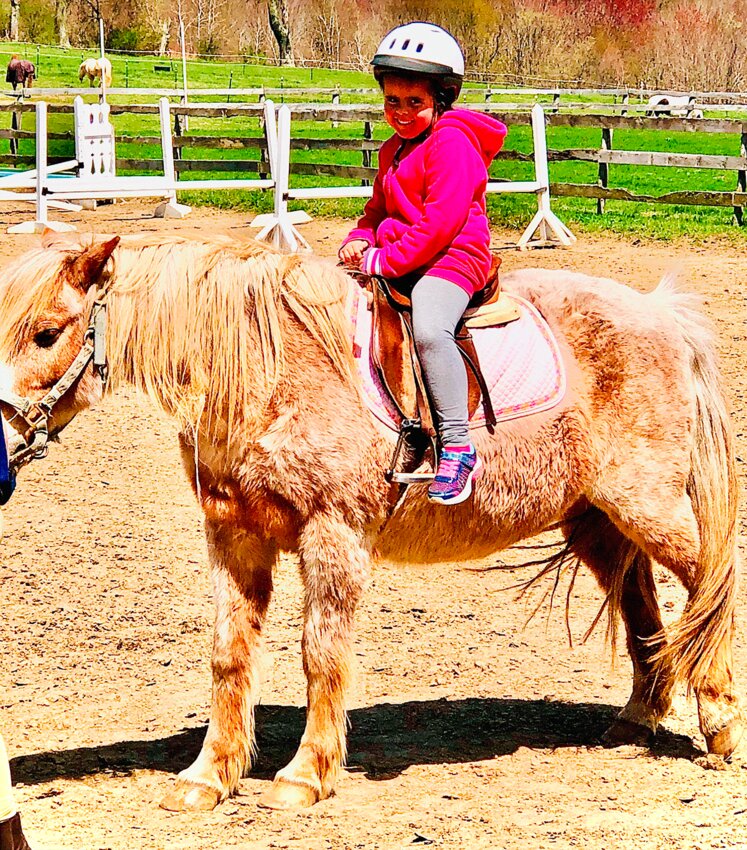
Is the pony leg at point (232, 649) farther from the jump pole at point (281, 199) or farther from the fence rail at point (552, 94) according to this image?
the fence rail at point (552, 94)

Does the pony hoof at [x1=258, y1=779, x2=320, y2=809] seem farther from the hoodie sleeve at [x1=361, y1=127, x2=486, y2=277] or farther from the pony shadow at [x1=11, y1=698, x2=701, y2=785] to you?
the hoodie sleeve at [x1=361, y1=127, x2=486, y2=277]

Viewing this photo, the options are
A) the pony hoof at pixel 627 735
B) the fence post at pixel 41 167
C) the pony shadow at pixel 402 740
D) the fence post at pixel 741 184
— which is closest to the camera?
the pony shadow at pixel 402 740

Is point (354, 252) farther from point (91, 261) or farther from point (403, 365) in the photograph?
point (91, 261)

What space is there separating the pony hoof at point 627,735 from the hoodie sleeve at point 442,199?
1.84 meters

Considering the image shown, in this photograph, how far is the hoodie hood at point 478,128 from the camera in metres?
3.72

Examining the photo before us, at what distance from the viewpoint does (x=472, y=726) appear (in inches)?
174

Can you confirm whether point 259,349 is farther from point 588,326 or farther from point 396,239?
point 588,326

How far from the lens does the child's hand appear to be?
3.91 metres

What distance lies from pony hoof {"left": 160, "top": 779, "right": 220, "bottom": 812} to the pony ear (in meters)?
1.56

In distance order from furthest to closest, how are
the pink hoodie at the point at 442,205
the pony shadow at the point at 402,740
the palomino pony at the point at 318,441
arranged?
the pony shadow at the point at 402,740 → the pink hoodie at the point at 442,205 → the palomino pony at the point at 318,441

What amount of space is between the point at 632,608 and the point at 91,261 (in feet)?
7.81

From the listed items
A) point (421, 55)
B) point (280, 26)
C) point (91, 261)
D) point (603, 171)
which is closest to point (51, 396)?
point (91, 261)

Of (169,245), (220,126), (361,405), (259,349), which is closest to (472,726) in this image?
(361,405)

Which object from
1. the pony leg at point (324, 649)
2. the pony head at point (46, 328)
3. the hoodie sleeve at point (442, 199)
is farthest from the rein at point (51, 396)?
the hoodie sleeve at point (442, 199)
